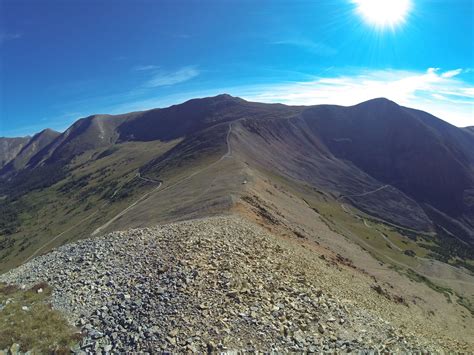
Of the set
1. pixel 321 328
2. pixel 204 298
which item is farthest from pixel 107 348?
pixel 321 328

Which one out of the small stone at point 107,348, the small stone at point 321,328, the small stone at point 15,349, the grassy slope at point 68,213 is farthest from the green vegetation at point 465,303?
the grassy slope at point 68,213

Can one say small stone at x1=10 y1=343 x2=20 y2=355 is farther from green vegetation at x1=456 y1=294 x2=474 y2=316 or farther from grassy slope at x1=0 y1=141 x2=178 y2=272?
grassy slope at x1=0 y1=141 x2=178 y2=272

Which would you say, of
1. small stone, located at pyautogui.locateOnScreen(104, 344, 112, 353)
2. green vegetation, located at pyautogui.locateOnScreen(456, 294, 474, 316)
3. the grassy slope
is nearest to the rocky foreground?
small stone, located at pyautogui.locateOnScreen(104, 344, 112, 353)

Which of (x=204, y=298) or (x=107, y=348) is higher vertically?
(x=204, y=298)

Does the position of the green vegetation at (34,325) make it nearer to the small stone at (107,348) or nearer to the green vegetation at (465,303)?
the small stone at (107,348)

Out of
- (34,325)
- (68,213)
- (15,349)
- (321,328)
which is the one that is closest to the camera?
(15,349)

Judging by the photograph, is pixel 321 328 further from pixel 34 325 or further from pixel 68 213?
pixel 68 213

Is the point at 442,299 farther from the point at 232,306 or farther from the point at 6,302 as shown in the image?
the point at 6,302
